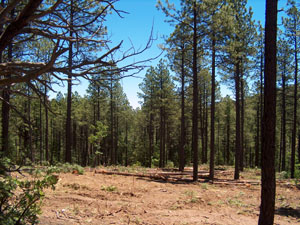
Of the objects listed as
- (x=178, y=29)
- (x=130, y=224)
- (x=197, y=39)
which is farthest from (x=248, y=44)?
(x=130, y=224)

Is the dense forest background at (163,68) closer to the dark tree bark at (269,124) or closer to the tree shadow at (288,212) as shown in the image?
the dark tree bark at (269,124)

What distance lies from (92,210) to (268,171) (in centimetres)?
453

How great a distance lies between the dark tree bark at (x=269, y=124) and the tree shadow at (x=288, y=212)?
3359 millimetres

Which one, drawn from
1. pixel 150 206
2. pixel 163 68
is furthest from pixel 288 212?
pixel 163 68

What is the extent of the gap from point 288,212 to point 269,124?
4.62m

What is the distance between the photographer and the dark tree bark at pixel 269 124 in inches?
176

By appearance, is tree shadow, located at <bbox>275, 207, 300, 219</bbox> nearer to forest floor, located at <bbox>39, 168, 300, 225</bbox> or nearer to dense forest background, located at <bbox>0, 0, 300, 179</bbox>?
forest floor, located at <bbox>39, 168, 300, 225</bbox>

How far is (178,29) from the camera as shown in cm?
1245

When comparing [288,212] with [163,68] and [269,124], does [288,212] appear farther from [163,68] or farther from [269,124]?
[163,68]

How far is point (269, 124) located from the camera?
Answer: 4.49m

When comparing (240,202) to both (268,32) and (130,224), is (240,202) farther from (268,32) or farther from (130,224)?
(268,32)

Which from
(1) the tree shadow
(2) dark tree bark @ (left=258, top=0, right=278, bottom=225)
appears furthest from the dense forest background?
(1) the tree shadow

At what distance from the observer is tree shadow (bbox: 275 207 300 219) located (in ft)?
23.1

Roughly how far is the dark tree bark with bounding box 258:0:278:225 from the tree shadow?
3359 millimetres
